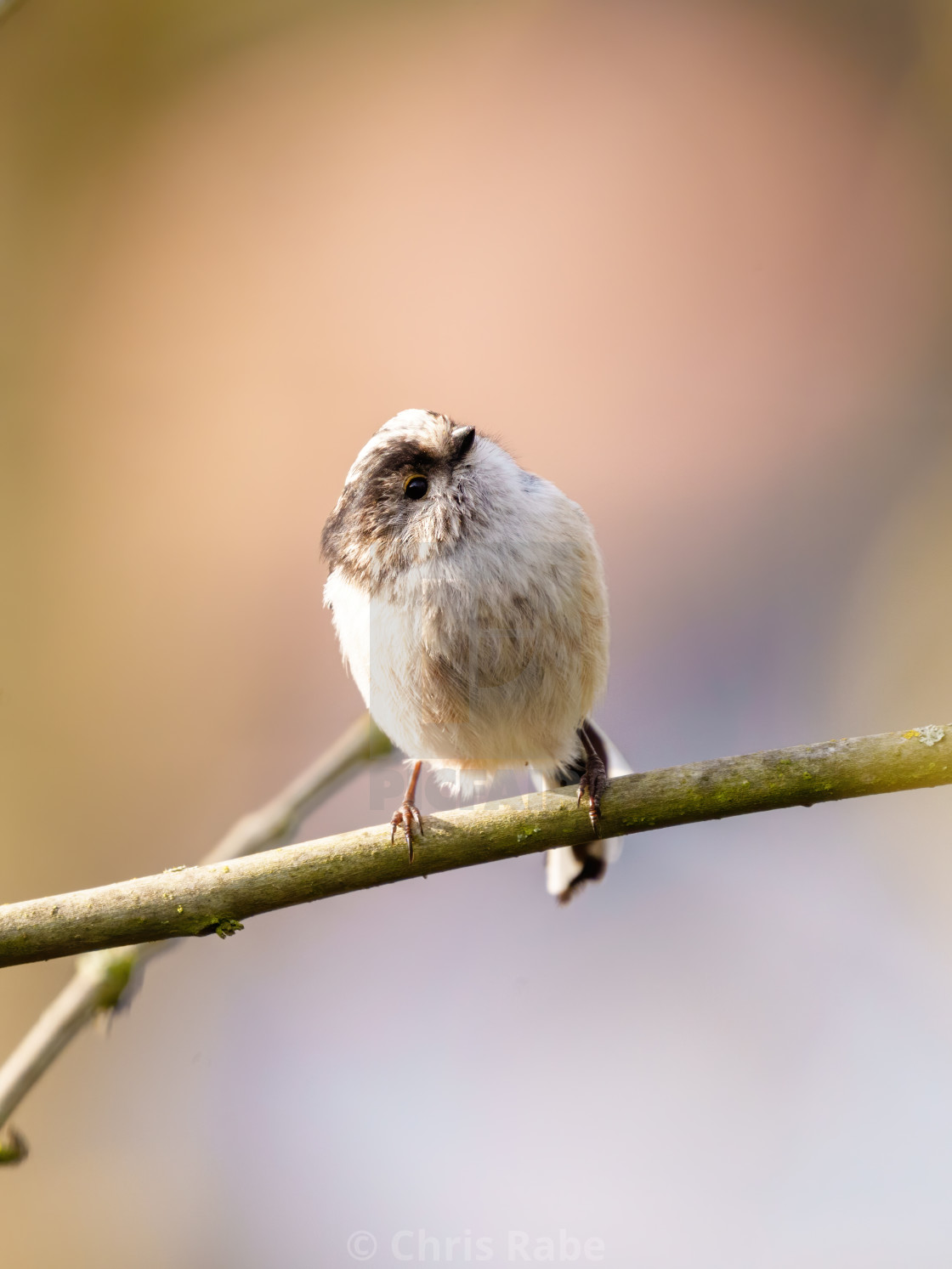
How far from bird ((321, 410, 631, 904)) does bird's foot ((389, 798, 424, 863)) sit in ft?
0.23

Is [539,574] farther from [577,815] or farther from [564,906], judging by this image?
[564,906]

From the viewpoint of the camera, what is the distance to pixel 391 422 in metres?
1.34

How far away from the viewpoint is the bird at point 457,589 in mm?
1313

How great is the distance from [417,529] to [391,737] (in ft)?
1.26

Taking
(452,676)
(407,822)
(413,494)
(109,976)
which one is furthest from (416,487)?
(109,976)

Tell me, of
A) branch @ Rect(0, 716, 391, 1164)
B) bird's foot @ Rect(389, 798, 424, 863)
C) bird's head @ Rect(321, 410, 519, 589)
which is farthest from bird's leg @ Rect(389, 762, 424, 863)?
bird's head @ Rect(321, 410, 519, 589)

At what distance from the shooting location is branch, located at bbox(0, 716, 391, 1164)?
106cm

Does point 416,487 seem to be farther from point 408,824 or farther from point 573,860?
point 573,860

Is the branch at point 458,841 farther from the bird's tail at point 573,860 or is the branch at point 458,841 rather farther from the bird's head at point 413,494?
the bird's tail at point 573,860

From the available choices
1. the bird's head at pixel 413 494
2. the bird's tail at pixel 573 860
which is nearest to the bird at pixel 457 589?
the bird's head at pixel 413 494

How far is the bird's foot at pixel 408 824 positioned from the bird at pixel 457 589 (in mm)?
70

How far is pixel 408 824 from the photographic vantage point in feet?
3.72

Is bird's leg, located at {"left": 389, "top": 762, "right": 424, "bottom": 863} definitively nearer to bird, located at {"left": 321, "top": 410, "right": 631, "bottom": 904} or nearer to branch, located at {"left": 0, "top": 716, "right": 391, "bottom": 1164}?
bird, located at {"left": 321, "top": 410, "right": 631, "bottom": 904}

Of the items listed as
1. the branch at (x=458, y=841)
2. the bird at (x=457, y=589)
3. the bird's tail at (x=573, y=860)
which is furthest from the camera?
Result: the bird's tail at (x=573, y=860)
